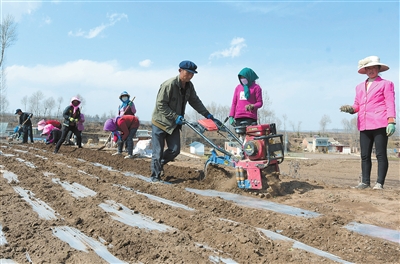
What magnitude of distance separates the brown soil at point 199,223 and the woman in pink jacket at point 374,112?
1.63 feet

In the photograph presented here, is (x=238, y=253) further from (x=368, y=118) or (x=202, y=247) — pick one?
(x=368, y=118)

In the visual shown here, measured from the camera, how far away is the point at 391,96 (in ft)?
14.7

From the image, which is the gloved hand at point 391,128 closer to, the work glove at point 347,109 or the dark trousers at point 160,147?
the work glove at point 347,109

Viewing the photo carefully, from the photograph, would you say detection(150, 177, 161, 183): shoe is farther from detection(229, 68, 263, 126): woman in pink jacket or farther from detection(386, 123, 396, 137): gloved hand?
detection(386, 123, 396, 137): gloved hand

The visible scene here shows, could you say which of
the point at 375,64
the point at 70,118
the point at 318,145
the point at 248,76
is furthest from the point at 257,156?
the point at 318,145

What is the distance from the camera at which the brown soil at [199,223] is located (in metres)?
2.42

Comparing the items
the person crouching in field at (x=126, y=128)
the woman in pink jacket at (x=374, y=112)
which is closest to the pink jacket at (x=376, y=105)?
the woman in pink jacket at (x=374, y=112)

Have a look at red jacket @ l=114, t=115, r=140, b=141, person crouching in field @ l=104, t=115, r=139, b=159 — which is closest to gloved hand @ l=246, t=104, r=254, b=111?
person crouching in field @ l=104, t=115, r=139, b=159

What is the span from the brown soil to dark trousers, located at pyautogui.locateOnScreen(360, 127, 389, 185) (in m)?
0.38

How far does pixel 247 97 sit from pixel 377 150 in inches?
80.8

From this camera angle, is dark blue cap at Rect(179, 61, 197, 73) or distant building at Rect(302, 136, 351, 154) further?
distant building at Rect(302, 136, 351, 154)

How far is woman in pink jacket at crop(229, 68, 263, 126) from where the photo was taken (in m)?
5.40

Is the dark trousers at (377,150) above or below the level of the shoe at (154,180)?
above

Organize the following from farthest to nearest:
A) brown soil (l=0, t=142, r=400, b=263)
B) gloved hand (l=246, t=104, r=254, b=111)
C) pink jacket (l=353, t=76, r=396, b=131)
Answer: gloved hand (l=246, t=104, r=254, b=111) → pink jacket (l=353, t=76, r=396, b=131) → brown soil (l=0, t=142, r=400, b=263)
